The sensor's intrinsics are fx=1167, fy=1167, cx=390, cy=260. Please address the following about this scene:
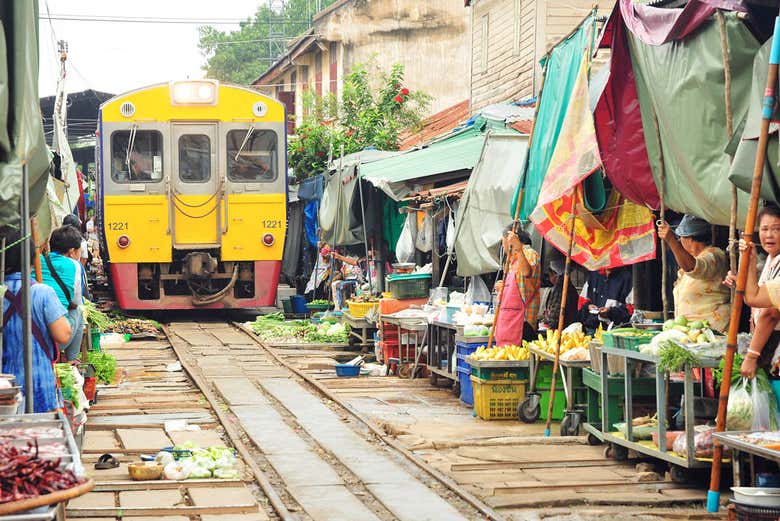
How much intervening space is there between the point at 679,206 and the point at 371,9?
2658 centimetres

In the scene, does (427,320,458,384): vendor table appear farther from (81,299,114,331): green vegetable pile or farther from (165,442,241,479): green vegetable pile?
(165,442,241,479): green vegetable pile

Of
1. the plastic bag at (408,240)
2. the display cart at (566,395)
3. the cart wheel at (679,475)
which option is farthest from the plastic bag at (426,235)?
the cart wheel at (679,475)

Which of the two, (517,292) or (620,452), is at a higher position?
(517,292)

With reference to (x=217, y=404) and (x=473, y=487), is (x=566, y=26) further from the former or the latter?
(x=473, y=487)

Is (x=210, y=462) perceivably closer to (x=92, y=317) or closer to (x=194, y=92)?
(x=92, y=317)

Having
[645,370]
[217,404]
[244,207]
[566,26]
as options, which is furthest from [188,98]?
[645,370]

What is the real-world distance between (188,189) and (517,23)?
6.56m

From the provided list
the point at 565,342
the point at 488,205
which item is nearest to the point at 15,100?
the point at 565,342

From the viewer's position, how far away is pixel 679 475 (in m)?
7.41

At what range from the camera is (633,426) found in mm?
8047

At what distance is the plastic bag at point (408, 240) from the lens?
53.4ft

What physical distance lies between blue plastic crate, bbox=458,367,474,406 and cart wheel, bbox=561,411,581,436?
176cm

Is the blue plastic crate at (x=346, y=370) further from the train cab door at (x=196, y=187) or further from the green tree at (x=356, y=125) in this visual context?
the green tree at (x=356, y=125)

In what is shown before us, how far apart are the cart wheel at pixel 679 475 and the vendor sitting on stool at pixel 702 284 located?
0.96m
